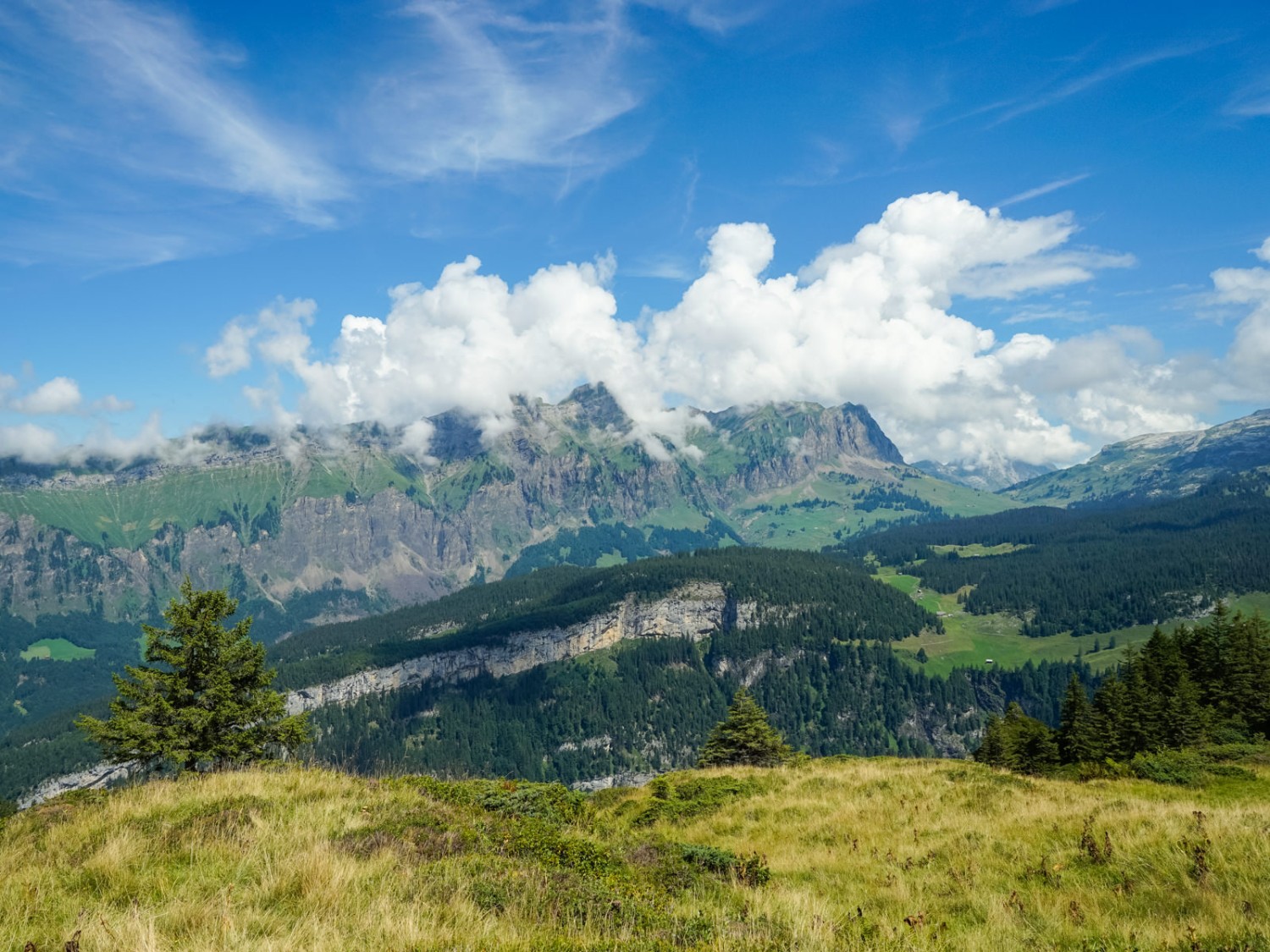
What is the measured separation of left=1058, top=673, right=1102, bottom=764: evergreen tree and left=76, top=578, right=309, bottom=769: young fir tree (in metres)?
49.2

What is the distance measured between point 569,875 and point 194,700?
80.8 feet

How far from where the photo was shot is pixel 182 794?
41.3ft

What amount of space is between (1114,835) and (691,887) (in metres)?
8.47

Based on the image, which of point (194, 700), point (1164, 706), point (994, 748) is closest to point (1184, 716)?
point (1164, 706)

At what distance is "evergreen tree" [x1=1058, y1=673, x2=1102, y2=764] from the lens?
1778 inches

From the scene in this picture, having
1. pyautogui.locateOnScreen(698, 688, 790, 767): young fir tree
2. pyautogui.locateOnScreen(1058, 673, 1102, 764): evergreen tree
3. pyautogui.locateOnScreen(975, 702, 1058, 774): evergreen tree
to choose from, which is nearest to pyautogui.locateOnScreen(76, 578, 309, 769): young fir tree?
pyautogui.locateOnScreen(698, 688, 790, 767): young fir tree

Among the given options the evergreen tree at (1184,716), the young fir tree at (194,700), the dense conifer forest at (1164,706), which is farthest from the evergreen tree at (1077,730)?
the young fir tree at (194,700)

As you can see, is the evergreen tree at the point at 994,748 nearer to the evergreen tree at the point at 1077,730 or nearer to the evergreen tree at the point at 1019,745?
the evergreen tree at the point at 1019,745

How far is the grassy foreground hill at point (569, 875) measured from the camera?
268 inches

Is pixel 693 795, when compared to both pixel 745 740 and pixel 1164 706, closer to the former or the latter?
pixel 745 740

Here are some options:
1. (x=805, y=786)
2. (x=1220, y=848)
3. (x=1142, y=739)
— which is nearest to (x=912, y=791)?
(x=805, y=786)

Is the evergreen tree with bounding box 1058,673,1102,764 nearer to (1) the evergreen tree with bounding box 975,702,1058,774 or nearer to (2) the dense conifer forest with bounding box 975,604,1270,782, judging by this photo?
(2) the dense conifer forest with bounding box 975,604,1270,782

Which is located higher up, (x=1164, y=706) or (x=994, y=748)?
(x=1164, y=706)

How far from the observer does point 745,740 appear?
47.9m
